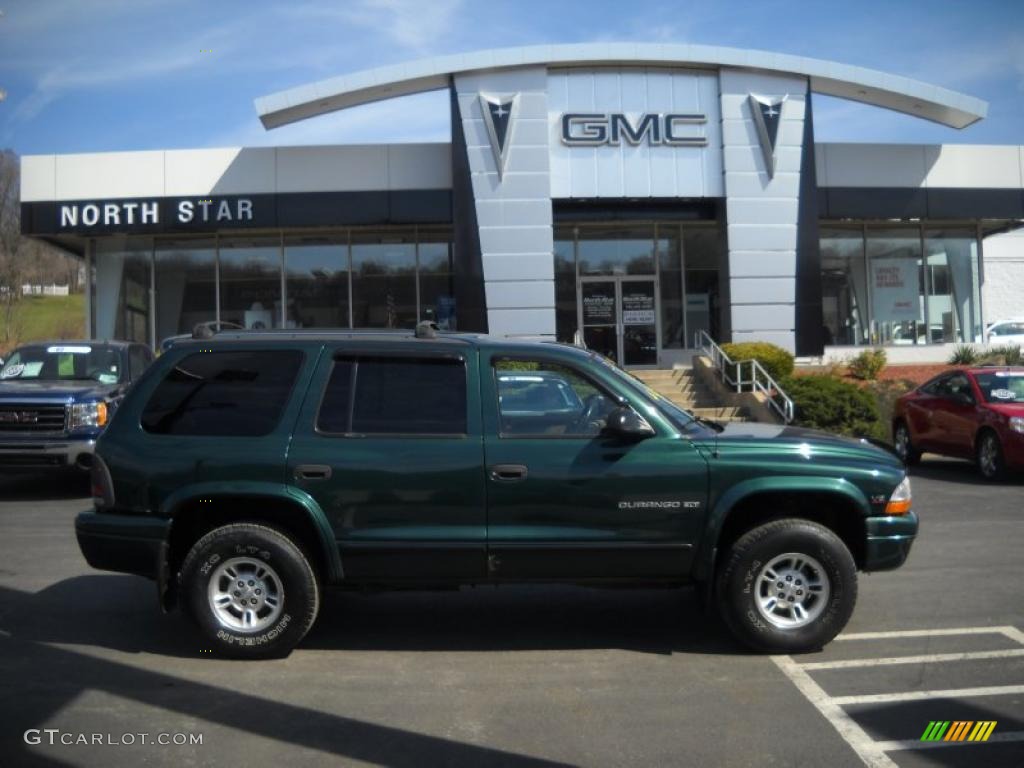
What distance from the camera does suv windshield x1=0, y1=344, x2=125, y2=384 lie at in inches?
481

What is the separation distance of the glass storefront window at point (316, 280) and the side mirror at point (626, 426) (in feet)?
58.4

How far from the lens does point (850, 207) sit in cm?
2141

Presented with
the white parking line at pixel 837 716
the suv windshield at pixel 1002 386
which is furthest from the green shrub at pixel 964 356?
the white parking line at pixel 837 716

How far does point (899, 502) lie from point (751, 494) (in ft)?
3.07

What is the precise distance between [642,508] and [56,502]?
8.74 metres

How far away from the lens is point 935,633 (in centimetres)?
580

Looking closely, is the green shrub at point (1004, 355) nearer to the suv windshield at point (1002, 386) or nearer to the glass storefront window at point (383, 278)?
the suv windshield at point (1002, 386)

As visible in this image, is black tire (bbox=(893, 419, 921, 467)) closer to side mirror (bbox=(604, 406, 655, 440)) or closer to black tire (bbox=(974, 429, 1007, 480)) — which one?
black tire (bbox=(974, 429, 1007, 480))

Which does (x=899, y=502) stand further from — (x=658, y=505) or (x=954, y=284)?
(x=954, y=284)

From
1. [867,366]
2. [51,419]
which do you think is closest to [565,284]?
[867,366]

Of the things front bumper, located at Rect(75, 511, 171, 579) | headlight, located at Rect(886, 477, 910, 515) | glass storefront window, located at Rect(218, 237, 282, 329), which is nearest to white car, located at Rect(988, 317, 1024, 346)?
glass storefront window, located at Rect(218, 237, 282, 329)

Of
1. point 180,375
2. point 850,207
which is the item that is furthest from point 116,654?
point 850,207

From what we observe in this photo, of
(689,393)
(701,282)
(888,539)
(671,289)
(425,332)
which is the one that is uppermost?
(701,282)

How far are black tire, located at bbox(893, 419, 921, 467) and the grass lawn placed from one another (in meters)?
39.0
